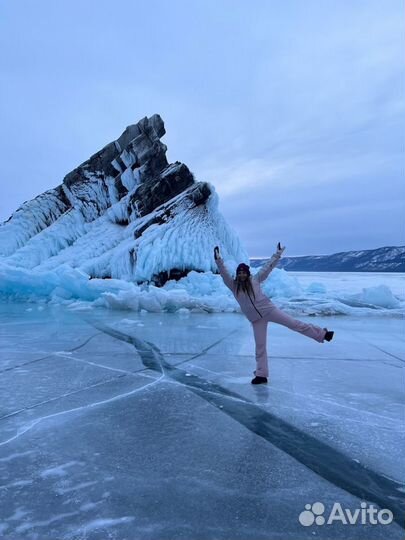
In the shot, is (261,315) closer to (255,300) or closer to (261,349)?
(255,300)

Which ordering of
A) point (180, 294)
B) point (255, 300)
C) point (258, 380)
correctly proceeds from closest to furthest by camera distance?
point (258, 380) < point (255, 300) < point (180, 294)

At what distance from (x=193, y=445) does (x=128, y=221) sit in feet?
51.0

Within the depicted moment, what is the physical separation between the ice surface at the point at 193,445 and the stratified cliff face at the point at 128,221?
9.67 metres

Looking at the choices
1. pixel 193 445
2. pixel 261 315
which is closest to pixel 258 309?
pixel 261 315

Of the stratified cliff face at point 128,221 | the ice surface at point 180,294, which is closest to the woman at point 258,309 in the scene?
the ice surface at point 180,294

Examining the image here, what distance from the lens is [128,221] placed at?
17.0 meters

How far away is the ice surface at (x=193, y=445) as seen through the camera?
1467 mm

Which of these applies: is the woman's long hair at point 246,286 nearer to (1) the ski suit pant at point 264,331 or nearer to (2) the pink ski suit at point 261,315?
(2) the pink ski suit at point 261,315

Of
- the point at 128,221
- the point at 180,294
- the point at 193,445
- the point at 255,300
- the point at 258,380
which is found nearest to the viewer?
the point at 193,445

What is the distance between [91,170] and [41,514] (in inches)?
745

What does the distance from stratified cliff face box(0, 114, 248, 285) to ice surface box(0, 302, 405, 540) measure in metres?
9.67

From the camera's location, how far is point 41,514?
1490mm

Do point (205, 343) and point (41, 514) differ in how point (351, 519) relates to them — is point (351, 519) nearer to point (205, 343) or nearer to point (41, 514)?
point (41, 514)

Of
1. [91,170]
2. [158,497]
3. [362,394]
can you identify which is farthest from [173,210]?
[158,497]
